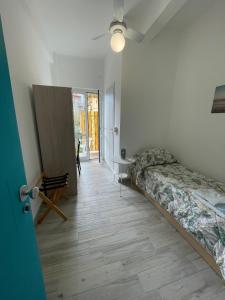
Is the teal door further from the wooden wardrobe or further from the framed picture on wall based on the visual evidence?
the framed picture on wall

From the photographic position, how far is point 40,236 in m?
1.72

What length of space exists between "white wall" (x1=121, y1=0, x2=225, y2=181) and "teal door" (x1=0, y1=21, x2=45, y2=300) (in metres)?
2.20

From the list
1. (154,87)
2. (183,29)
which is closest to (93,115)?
(154,87)

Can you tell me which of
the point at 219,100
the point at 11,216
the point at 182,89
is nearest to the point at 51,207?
the point at 11,216

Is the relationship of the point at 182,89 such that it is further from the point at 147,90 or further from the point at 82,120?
the point at 82,120

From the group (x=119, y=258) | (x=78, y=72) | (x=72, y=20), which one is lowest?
(x=119, y=258)

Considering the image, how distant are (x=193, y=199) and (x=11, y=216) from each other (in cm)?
171

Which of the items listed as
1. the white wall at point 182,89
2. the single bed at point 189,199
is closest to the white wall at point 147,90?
the white wall at point 182,89

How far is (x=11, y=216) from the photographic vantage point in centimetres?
67

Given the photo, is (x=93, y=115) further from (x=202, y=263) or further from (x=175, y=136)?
(x=202, y=263)

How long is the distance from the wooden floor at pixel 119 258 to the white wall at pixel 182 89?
1225mm

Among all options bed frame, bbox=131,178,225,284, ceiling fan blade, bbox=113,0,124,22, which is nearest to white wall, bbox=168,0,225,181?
bed frame, bbox=131,178,225,284

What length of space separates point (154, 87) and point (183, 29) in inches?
40.7

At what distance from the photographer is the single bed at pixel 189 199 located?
1.32 m
